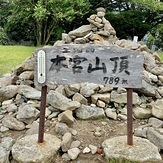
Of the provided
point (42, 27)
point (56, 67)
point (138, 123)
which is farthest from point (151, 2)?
point (56, 67)

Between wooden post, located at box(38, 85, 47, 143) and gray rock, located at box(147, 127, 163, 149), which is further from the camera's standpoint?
gray rock, located at box(147, 127, 163, 149)

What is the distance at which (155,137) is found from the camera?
2.62m

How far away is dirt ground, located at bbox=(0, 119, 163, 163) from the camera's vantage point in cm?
248

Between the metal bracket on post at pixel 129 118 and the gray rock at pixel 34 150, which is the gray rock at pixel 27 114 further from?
the metal bracket on post at pixel 129 118

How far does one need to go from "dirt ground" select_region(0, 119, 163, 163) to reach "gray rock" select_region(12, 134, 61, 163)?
0.11m

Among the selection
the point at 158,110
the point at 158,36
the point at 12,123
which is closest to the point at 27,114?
the point at 12,123

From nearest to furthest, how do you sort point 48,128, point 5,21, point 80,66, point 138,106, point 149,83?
point 80,66 < point 48,128 < point 138,106 < point 149,83 < point 5,21

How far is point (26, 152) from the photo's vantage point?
7.75 feet

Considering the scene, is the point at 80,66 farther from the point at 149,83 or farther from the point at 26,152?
the point at 149,83

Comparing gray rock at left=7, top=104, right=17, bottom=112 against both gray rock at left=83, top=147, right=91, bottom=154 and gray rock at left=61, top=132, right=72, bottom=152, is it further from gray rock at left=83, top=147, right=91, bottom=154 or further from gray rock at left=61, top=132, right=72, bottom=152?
gray rock at left=83, top=147, right=91, bottom=154

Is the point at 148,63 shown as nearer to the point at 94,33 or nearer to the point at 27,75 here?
the point at 94,33

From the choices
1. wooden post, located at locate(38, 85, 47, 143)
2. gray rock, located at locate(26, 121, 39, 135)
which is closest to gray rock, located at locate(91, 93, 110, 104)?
gray rock, located at locate(26, 121, 39, 135)

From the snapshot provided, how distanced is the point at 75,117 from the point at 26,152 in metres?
0.93

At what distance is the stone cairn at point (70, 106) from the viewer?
2652 millimetres
